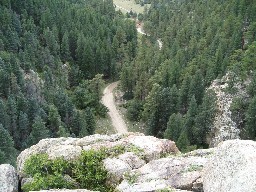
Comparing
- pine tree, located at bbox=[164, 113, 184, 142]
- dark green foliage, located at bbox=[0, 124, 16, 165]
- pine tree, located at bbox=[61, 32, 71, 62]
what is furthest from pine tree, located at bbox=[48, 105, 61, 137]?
pine tree, located at bbox=[61, 32, 71, 62]

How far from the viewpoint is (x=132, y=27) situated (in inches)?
6909

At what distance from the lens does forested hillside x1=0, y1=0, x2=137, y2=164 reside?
94375mm

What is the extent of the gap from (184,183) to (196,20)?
132741 millimetres

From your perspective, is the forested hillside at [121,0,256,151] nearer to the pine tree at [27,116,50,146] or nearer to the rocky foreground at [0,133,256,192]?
the pine tree at [27,116,50,146]

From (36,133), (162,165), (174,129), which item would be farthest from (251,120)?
(162,165)

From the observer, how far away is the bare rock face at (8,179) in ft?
98.6

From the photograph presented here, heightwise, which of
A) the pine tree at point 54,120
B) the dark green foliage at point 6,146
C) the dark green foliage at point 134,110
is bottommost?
the dark green foliage at point 6,146

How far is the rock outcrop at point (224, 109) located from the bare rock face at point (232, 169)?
227 ft

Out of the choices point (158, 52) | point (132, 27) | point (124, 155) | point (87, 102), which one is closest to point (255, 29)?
point (158, 52)

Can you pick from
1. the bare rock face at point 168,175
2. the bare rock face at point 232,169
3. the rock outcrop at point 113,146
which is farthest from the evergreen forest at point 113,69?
the bare rock face at point 232,169

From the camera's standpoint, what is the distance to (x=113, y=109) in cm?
12294

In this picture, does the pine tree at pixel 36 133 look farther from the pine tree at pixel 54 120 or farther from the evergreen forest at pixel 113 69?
the pine tree at pixel 54 120

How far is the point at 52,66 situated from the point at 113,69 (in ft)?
83.6

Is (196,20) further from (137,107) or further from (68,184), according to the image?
(68,184)
